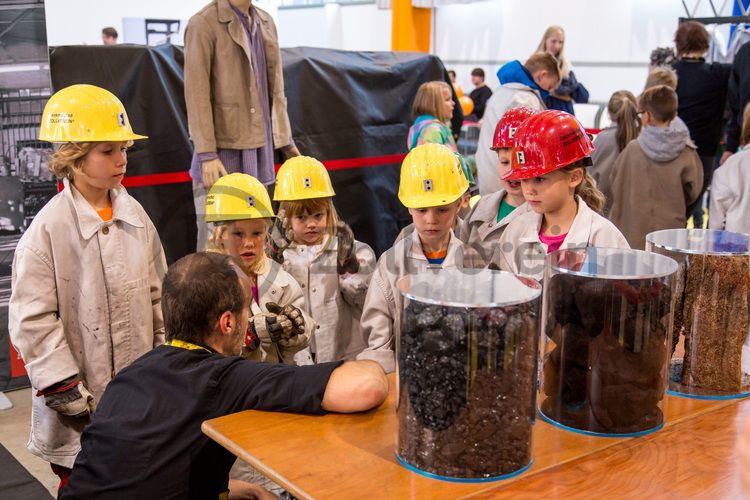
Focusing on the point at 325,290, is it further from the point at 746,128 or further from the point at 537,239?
the point at 746,128

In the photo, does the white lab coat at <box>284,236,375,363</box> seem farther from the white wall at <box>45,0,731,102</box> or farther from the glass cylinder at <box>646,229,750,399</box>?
the white wall at <box>45,0,731,102</box>

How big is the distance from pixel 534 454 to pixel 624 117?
13.7 ft

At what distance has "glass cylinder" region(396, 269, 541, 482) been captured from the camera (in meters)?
1.42

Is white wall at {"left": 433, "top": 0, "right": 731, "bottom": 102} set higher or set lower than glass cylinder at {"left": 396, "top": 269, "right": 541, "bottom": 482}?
higher

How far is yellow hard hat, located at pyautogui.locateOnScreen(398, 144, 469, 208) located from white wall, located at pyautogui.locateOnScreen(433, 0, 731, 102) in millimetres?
8728

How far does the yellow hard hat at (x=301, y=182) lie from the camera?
3.51m

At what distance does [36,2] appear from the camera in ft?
12.5

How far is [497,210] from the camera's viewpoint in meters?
3.35

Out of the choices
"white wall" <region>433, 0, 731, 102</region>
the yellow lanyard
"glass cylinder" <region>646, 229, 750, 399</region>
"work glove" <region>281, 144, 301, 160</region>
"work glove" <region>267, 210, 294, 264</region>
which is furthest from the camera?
"white wall" <region>433, 0, 731, 102</region>

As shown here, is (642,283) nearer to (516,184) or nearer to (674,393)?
(674,393)

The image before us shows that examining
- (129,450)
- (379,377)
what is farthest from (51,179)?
(379,377)

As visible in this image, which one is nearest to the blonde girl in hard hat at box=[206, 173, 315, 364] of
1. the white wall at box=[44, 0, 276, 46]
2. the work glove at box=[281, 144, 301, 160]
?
the work glove at box=[281, 144, 301, 160]

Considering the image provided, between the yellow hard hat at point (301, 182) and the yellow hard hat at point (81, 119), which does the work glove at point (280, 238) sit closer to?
the yellow hard hat at point (301, 182)

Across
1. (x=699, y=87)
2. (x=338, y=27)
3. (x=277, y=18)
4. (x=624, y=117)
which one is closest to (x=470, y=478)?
(x=624, y=117)
